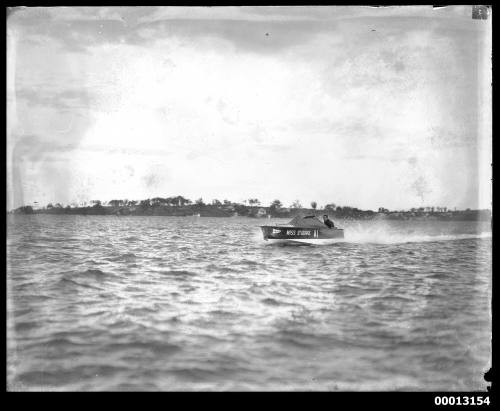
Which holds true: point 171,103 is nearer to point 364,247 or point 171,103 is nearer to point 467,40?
point 467,40

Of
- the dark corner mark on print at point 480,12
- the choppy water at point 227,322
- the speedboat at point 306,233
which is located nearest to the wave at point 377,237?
the speedboat at point 306,233

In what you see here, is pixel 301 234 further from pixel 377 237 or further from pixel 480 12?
pixel 480 12

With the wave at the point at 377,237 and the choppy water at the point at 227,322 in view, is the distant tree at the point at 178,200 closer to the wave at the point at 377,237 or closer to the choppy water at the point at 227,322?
the choppy water at the point at 227,322

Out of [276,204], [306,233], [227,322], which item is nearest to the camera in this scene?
[227,322]

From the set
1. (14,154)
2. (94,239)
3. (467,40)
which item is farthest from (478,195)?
(14,154)

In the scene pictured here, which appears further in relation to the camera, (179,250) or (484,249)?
(179,250)

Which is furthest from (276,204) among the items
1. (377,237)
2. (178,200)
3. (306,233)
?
(377,237)
